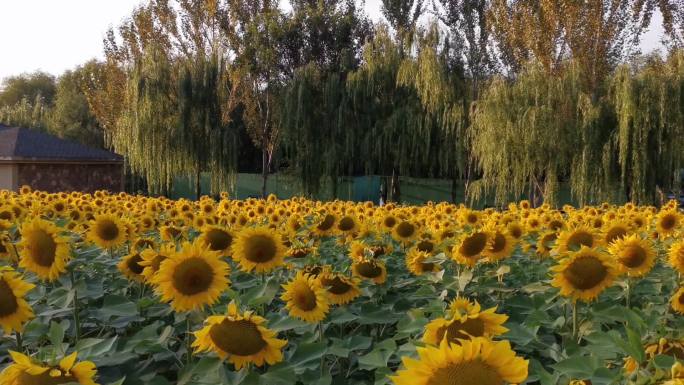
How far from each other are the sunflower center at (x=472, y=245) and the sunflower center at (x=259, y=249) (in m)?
0.80

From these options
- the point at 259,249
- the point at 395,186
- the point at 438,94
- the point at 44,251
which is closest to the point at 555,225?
the point at 259,249

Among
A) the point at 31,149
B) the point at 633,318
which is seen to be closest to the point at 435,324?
the point at 633,318

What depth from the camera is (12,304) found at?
170 cm

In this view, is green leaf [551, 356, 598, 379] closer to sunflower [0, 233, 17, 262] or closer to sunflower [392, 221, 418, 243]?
sunflower [0, 233, 17, 262]

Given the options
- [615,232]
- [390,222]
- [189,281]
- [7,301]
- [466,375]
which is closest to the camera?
[466,375]

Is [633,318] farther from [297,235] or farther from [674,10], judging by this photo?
[674,10]

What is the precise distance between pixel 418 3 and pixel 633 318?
24.3 meters

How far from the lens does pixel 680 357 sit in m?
1.41

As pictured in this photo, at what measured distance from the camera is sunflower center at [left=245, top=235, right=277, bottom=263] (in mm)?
2541

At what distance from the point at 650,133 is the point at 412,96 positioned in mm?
7313

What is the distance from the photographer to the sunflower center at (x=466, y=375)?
3.29 ft

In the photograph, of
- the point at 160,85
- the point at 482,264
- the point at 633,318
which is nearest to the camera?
the point at 633,318

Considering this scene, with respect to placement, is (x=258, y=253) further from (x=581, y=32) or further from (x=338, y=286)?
(x=581, y=32)

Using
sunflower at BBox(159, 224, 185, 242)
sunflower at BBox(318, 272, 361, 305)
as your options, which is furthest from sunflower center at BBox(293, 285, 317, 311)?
sunflower at BBox(159, 224, 185, 242)
